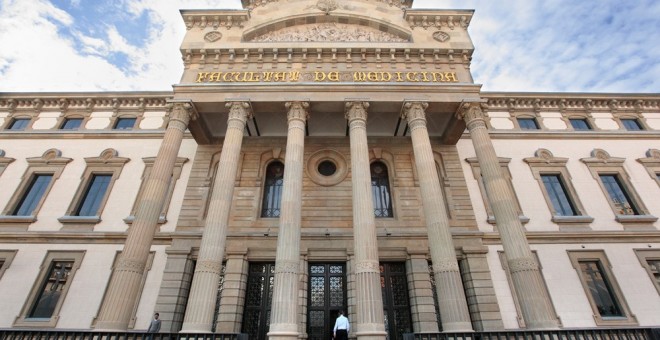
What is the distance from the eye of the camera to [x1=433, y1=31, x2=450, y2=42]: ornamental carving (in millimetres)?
18323

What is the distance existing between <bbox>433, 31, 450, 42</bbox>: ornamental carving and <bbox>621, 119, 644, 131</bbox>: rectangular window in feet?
45.3

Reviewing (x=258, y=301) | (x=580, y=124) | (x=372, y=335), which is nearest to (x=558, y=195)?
(x=580, y=124)

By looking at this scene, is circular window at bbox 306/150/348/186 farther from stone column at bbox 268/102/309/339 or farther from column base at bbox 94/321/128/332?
column base at bbox 94/321/128/332

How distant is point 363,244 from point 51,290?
15.6m

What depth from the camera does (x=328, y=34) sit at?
61.9 ft

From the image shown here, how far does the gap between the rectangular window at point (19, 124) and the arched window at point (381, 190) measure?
22537 millimetres

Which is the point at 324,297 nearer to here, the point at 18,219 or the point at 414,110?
the point at 414,110

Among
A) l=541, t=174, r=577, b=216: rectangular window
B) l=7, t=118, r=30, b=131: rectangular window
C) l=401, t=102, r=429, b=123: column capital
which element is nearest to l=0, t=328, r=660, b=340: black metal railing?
l=541, t=174, r=577, b=216: rectangular window

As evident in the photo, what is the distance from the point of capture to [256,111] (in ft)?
56.0

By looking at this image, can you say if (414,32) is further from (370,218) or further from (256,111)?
(370,218)

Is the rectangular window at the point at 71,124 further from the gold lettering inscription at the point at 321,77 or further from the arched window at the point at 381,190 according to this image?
the arched window at the point at 381,190

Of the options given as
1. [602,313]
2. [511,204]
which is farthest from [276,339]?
[602,313]

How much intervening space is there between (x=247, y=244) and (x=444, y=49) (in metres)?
14.5

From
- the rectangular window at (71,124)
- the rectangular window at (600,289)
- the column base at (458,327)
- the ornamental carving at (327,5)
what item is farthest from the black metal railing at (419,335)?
the ornamental carving at (327,5)
